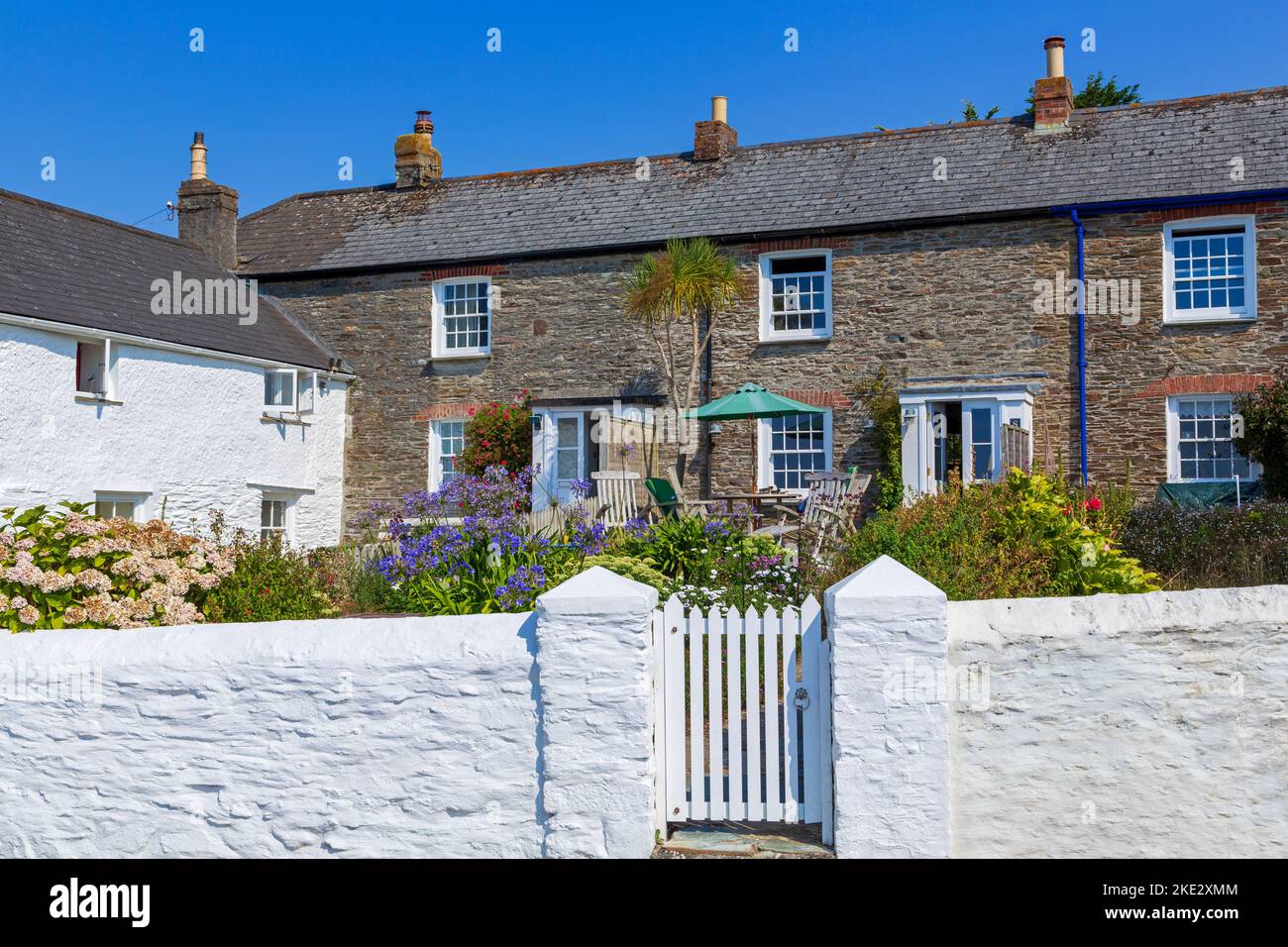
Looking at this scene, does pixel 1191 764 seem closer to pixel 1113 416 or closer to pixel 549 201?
pixel 1113 416

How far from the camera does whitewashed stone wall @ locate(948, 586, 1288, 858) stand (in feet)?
18.6

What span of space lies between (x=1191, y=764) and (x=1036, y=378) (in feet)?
43.4

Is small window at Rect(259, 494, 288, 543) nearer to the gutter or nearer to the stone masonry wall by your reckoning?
the stone masonry wall

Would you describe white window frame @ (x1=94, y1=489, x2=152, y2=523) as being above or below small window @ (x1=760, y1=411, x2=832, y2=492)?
below

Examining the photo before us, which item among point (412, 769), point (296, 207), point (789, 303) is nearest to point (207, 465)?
point (296, 207)

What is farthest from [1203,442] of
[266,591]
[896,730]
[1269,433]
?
[896,730]

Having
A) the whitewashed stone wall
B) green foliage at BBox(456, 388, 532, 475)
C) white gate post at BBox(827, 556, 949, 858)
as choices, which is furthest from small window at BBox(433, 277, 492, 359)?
the whitewashed stone wall

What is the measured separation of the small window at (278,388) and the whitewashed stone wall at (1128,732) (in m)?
16.8

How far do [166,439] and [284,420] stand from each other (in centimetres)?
252

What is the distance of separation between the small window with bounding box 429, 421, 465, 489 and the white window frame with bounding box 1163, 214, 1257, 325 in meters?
11.6

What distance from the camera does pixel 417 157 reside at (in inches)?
934

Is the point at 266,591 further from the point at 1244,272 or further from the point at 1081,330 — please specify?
the point at 1244,272

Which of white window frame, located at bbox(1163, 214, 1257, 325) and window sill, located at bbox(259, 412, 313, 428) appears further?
window sill, located at bbox(259, 412, 313, 428)

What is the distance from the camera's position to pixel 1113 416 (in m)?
17.9
